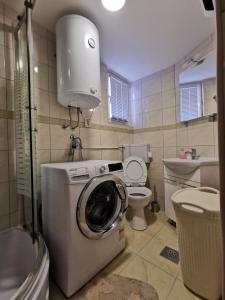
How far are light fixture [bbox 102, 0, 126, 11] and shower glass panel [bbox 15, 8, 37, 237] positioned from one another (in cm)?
61

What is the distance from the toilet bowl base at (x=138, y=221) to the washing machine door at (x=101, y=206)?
1.93 feet

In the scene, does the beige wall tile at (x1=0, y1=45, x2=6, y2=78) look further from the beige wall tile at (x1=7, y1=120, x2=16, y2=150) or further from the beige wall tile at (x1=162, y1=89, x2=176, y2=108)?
the beige wall tile at (x1=162, y1=89, x2=176, y2=108)

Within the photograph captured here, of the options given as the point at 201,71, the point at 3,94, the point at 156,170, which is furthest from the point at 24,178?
the point at 201,71

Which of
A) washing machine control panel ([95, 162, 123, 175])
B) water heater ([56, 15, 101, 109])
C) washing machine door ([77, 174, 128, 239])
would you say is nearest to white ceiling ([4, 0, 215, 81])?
water heater ([56, 15, 101, 109])

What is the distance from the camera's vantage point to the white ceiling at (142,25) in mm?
1348

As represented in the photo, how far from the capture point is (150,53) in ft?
6.47

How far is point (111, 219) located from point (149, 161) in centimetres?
136

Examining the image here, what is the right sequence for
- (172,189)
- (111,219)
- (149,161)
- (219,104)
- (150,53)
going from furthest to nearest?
(149,161) < (150,53) < (172,189) < (111,219) < (219,104)

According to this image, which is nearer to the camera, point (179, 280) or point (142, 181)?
point (179, 280)

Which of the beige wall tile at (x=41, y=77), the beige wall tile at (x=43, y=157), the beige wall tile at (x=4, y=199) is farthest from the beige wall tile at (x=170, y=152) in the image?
the beige wall tile at (x=4, y=199)

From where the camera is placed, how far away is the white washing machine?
1043 millimetres

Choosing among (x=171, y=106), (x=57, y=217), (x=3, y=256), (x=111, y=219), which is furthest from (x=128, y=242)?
(x=171, y=106)

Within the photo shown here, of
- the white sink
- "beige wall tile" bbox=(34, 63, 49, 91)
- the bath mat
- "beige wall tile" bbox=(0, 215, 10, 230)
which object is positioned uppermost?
"beige wall tile" bbox=(34, 63, 49, 91)

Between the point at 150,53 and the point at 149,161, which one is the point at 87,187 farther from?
the point at 150,53
